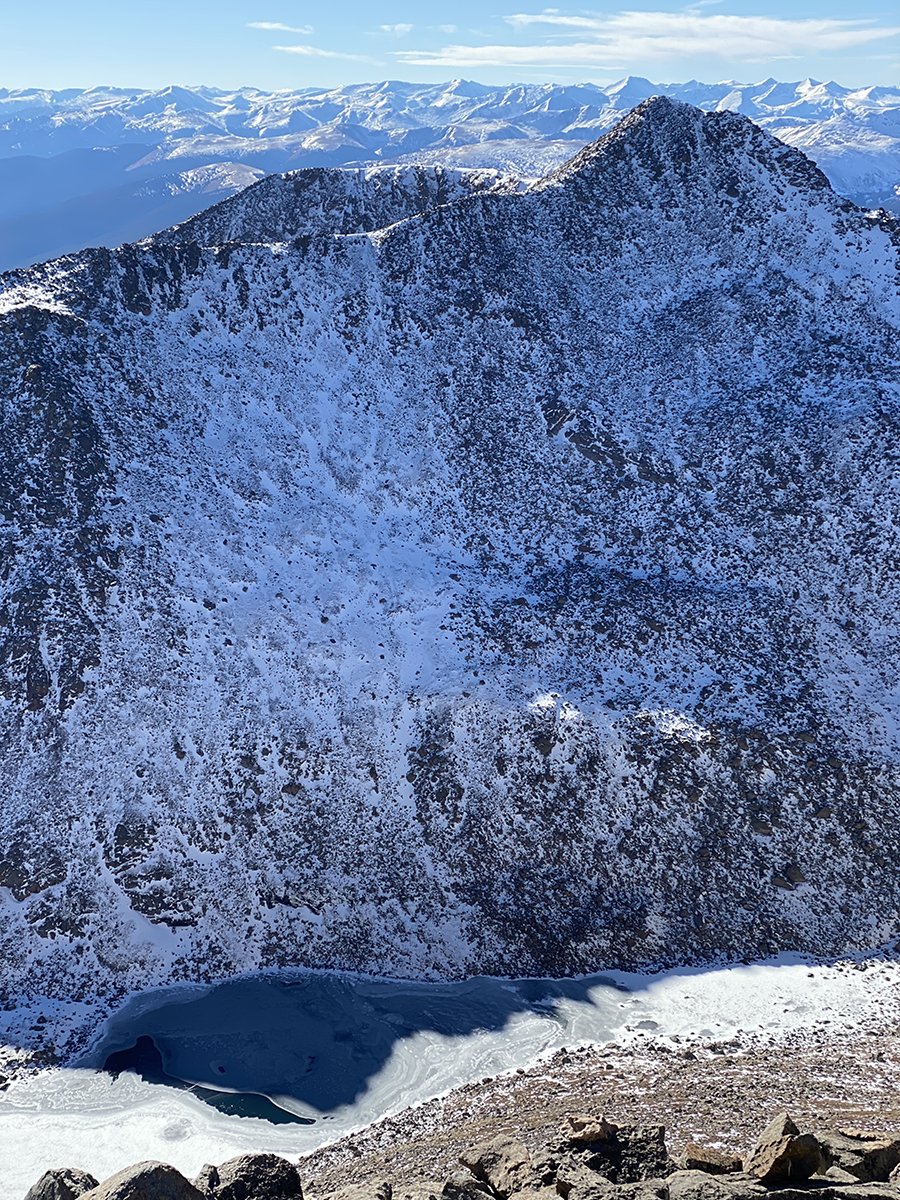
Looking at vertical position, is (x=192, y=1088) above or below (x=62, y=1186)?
below

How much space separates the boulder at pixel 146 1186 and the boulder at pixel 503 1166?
6.27m

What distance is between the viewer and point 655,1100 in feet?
83.9

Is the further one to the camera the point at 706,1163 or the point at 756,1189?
the point at 706,1163

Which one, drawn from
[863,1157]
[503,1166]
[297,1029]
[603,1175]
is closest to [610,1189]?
[603,1175]

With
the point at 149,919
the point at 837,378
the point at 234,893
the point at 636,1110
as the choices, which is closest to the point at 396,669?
the point at 234,893

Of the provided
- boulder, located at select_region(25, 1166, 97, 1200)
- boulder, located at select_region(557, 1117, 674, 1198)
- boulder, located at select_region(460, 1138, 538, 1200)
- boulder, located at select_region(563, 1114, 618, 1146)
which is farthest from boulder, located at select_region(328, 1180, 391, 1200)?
boulder, located at select_region(25, 1166, 97, 1200)

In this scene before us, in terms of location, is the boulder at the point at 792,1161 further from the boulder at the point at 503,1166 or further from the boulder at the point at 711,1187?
the boulder at the point at 503,1166

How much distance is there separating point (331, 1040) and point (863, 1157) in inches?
804

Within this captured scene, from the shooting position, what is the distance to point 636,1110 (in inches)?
984

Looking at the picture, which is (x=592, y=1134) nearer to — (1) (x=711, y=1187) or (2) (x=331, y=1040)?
(1) (x=711, y=1187)

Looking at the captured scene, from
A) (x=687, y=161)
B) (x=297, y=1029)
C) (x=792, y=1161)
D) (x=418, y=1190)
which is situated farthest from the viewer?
(x=687, y=161)

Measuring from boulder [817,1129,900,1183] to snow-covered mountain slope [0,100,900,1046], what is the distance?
17.4 m

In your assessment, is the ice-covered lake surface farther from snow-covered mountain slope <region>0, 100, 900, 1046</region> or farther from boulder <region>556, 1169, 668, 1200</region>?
boulder <region>556, 1169, 668, 1200</region>

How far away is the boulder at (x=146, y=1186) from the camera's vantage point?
48.3ft
